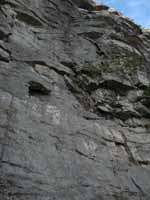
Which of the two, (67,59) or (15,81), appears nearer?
(15,81)

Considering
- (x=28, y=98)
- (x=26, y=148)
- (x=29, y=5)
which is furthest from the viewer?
(x=29, y=5)

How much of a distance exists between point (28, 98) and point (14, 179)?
120 inches

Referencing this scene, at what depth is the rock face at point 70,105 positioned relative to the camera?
8.21 metres

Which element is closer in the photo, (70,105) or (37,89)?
(37,89)

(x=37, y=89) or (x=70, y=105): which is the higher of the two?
(x=37, y=89)

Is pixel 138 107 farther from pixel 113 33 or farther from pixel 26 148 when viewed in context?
pixel 26 148

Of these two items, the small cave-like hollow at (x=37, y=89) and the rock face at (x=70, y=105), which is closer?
the rock face at (x=70, y=105)

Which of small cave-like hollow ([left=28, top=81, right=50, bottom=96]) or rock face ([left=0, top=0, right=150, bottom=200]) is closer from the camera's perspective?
rock face ([left=0, top=0, right=150, bottom=200])

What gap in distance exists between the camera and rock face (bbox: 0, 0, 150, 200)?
8.21 m

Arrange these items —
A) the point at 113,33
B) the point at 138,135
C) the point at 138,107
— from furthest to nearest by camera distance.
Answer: the point at 113,33
the point at 138,107
the point at 138,135

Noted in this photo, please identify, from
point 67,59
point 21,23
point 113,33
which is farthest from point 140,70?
point 21,23

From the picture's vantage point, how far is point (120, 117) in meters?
11.8

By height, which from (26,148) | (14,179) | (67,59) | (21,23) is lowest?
(14,179)

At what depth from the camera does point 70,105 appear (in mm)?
10797
